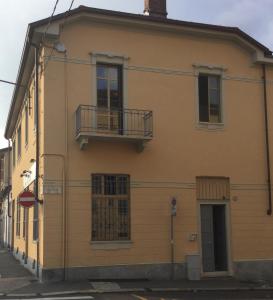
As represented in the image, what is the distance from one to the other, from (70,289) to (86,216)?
8.84 ft

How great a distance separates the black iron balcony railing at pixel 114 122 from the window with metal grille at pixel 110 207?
56.9 inches

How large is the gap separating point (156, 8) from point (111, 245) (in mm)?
9014

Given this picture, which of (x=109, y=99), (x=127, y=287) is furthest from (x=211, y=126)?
(x=127, y=287)

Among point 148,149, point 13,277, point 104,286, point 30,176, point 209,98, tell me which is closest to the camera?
point 104,286

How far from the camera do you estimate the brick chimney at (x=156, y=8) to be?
66.4 feet

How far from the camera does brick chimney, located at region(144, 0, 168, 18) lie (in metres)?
20.2

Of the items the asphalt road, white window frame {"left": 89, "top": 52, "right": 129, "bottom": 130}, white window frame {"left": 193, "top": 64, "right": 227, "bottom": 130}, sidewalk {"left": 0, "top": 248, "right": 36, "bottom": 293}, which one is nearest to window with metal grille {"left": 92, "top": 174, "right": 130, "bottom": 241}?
white window frame {"left": 89, "top": 52, "right": 129, "bottom": 130}

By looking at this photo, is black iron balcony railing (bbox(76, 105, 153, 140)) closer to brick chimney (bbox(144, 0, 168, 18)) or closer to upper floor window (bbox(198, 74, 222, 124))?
upper floor window (bbox(198, 74, 222, 124))

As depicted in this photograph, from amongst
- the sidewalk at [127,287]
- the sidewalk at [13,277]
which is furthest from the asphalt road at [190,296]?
the sidewalk at [13,277]

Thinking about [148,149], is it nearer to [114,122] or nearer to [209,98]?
[114,122]

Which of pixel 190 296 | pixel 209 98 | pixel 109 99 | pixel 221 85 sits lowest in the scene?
pixel 190 296

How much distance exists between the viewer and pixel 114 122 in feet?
57.7

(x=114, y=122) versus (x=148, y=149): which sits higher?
(x=114, y=122)

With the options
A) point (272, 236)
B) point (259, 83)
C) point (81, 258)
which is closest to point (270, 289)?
point (272, 236)
